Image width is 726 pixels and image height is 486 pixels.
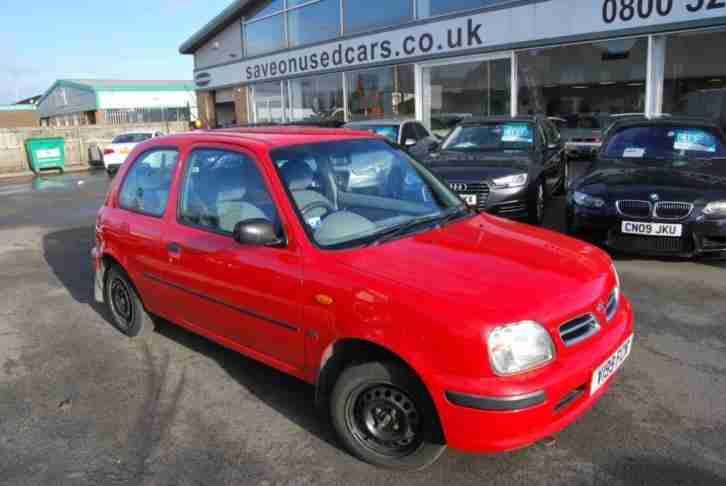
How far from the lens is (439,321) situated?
261 cm

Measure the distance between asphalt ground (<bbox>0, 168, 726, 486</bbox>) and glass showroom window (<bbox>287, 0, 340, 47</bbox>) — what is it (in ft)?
54.0

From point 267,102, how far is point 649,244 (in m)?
19.6

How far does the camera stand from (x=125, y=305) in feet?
16.5

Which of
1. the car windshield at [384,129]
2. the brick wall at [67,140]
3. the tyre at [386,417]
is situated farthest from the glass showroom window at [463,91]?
the brick wall at [67,140]

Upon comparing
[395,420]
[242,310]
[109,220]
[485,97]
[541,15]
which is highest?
[541,15]

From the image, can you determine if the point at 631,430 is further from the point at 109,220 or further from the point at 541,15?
the point at 541,15

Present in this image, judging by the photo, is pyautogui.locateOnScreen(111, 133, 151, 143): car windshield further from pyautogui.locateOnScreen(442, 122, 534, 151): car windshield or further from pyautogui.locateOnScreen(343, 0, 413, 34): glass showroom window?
pyautogui.locateOnScreen(442, 122, 534, 151): car windshield

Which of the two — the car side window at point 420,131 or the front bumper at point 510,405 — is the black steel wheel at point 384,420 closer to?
the front bumper at point 510,405

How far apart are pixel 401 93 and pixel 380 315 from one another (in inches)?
640

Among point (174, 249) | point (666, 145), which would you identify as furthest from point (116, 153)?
point (174, 249)

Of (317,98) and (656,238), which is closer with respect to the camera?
(656,238)

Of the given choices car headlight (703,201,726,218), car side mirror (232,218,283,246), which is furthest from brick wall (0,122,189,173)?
car headlight (703,201,726,218)

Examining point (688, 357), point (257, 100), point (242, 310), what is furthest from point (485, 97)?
point (242, 310)

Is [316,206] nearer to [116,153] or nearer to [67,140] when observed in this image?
[116,153]
